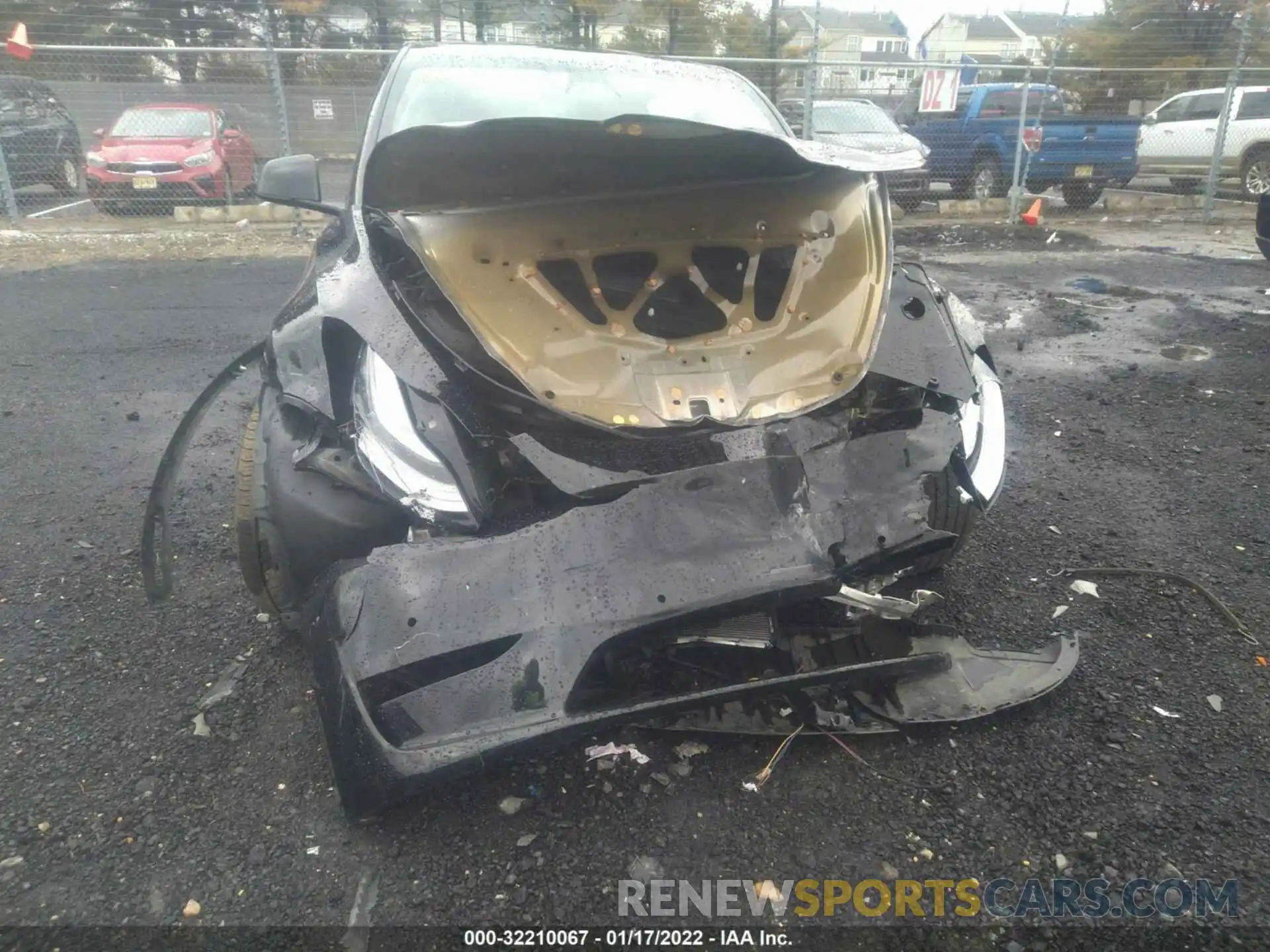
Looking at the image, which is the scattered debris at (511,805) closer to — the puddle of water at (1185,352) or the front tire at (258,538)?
the front tire at (258,538)

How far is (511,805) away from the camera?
74.2 inches

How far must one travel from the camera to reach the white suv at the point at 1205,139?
12.1 meters

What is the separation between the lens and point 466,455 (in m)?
1.89

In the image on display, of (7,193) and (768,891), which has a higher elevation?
(7,193)

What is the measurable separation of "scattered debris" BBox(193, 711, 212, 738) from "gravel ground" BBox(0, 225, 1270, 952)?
0.07ft

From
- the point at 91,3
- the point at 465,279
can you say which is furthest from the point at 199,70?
the point at 465,279

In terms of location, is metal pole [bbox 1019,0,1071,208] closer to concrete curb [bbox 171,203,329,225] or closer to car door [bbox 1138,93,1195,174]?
car door [bbox 1138,93,1195,174]

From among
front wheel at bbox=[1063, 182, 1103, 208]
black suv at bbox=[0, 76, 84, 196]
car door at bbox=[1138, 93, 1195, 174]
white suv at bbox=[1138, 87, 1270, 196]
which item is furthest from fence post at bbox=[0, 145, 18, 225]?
car door at bbox=[1138, 93, 1195, 174]

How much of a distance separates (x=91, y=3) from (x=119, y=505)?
1599 centimetres

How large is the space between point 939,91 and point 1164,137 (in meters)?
4.92

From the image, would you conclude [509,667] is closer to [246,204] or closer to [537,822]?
[537,822]

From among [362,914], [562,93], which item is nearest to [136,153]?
[562,93]

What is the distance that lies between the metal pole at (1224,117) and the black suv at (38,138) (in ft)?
49.8

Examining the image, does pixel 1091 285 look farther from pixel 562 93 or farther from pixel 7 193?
pixel 7 193
